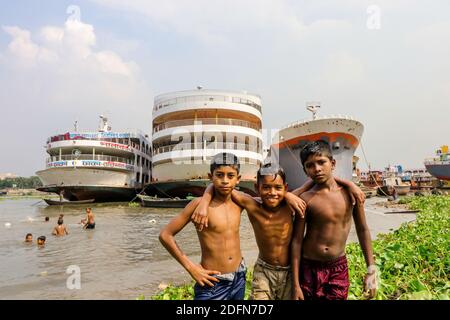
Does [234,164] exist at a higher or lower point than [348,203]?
higher

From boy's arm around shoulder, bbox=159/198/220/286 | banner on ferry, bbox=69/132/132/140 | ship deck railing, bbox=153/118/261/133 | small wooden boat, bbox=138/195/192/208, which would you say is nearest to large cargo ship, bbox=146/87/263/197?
ship deck railing, bbox=153/118/261/133

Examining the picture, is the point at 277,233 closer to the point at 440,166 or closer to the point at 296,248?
the point at 296,248

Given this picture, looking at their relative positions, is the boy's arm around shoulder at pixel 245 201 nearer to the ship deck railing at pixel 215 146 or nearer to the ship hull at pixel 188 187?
the ship hull at pixel 188 187

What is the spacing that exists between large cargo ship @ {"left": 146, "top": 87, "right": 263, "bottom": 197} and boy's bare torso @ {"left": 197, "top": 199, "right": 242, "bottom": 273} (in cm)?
2067

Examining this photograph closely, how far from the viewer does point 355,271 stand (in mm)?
4469

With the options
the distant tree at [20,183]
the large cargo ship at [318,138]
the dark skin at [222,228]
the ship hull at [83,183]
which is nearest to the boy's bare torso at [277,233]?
the dark skin at [222,228]

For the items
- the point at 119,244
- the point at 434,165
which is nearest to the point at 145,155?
the point at 119,244

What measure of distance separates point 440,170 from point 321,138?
32.9 metres

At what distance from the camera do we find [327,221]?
102 inches

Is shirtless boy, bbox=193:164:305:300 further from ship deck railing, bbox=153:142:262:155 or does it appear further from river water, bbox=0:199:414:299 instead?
ship deck railing, bbox=153:142:262:155

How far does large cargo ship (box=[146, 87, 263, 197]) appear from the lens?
24.3 meters
